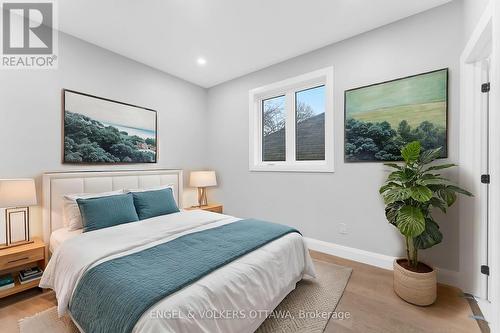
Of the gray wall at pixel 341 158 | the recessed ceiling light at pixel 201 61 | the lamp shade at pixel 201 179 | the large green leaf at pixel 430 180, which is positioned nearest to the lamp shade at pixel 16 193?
the lamp shade at pixel 201 179

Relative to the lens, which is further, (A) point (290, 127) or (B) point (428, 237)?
(A) point (290, 127)

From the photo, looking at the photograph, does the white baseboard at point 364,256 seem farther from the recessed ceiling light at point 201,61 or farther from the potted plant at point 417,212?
the recessed ceiling light at point 201,61

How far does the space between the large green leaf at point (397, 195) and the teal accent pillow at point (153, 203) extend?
96.6 inches

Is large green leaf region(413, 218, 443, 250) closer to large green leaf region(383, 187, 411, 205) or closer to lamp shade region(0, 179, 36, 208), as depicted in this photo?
large green leaf region(383, 187, 411, 205)

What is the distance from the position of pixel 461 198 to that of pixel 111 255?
3.06 meters

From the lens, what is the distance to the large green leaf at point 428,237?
192 cm

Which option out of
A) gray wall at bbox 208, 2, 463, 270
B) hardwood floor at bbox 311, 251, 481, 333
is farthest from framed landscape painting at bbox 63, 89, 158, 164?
hardwood floor at bbox 311, 251, 481, 333

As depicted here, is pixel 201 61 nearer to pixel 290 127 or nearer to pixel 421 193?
pixel 290 127

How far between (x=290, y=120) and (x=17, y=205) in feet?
10.9

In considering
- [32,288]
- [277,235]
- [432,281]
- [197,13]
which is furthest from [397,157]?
[32,288]

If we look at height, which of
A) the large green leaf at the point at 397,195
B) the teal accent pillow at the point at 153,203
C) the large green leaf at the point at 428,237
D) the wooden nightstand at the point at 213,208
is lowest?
the wooden nightstand at the point at 213,208

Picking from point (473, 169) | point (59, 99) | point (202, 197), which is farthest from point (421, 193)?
point (59, 99)

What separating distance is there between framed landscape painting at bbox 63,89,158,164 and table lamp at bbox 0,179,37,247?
596 mm

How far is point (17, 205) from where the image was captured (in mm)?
2059
